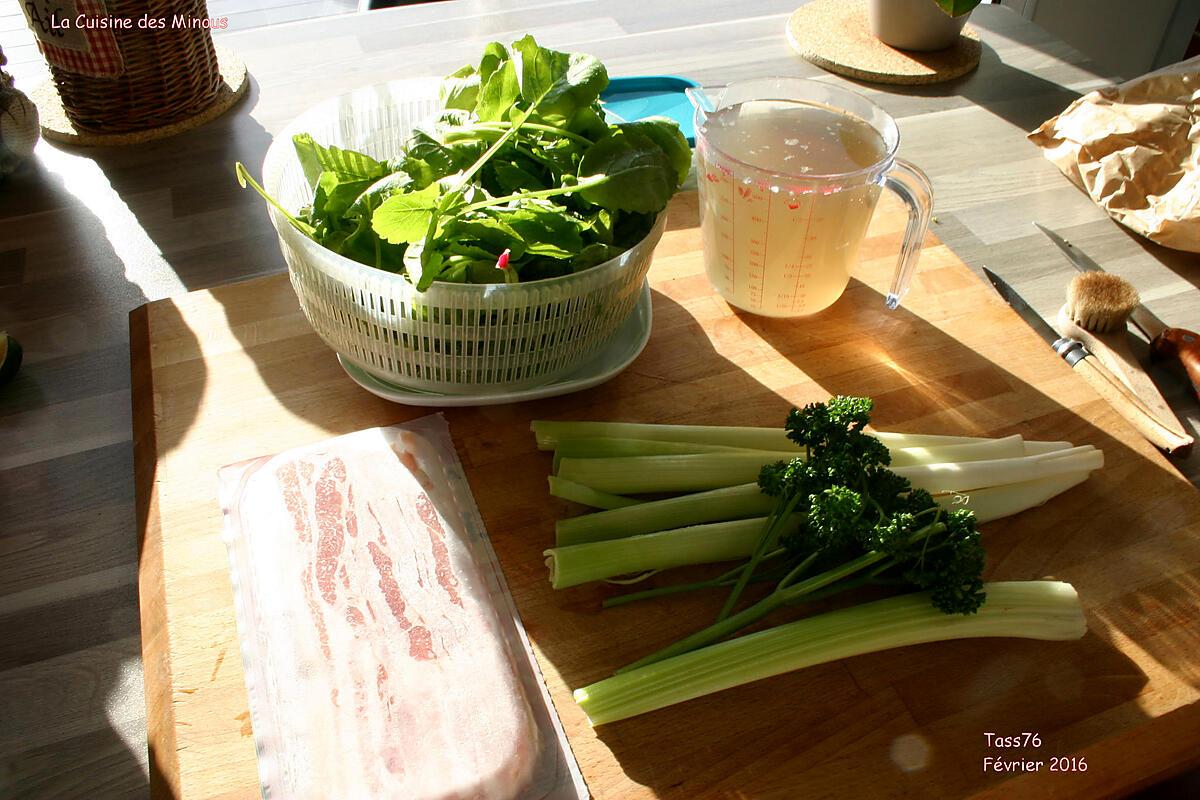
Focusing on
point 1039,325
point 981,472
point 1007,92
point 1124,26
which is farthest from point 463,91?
point 1124,26

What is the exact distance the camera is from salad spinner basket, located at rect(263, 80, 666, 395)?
799 mm

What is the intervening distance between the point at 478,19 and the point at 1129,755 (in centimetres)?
165

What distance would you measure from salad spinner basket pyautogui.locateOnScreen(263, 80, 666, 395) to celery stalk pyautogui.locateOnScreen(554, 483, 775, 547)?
0.16m

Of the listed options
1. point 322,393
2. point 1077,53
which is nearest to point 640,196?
point 322,393

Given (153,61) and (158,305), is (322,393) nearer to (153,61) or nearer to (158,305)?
(158,305)

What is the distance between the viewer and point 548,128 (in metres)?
0.85

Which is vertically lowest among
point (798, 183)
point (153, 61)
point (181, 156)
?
point (181, 156)

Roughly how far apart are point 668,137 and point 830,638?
470 millimetres

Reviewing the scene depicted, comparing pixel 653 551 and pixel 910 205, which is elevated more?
pixel 910 205

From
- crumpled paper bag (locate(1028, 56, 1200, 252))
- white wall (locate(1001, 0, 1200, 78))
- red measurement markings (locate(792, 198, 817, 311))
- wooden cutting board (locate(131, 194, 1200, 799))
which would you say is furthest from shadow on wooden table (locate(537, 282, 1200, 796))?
white wall (locate(1001, 0, 1200, 78))

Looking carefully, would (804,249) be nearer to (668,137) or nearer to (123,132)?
(668,137)

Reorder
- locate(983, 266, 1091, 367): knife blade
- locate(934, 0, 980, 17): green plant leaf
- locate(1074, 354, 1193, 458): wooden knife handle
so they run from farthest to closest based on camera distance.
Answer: locate(934, 0, 980, 17): green plant leaf
locate(983, 266, 1091, 367): knife blade
locate(1074, 354, 1193, 458): wooden knife handle

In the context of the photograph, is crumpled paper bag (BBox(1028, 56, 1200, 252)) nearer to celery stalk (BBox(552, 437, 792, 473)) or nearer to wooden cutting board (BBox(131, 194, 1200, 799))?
wooden cutting board (BBox(131, 194, 1200, 799))

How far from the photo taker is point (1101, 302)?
3.65 ft
